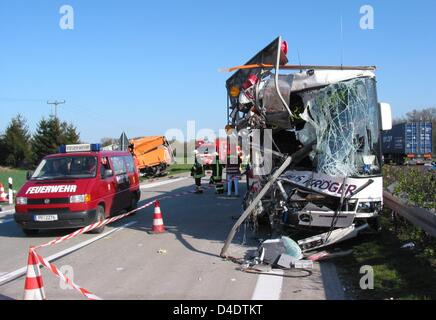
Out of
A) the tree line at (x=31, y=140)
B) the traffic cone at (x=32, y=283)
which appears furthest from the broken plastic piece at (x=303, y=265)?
the tree line at (x=31, y=140)

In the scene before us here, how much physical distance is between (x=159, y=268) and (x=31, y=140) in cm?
5690

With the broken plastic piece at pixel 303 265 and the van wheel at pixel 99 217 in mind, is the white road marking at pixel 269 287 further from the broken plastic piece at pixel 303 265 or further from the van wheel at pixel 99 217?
the van wheel at pixel 99 217

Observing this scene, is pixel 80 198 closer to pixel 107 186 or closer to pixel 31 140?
pixel 107 186

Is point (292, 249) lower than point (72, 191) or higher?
lower

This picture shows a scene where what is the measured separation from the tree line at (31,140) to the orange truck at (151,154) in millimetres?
24016

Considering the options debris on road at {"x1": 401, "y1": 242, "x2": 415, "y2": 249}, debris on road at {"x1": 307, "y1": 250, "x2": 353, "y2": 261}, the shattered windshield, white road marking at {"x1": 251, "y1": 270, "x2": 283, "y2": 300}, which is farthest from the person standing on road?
white road marking at {"x1": 251, "y1": 270, "x2": 283, "y2": 300}

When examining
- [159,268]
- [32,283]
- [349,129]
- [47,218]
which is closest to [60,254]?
[47,218]

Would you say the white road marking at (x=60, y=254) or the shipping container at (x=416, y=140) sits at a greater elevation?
the shipping container at (x=416, y=140)

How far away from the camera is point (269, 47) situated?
28.7 feet

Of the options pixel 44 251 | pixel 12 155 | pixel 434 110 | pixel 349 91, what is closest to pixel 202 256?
pixel 44 251

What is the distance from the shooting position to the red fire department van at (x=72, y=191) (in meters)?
10.3

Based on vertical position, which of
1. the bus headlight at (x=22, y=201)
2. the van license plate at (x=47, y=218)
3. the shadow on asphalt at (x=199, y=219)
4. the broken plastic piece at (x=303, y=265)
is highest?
the bus headlight at (x=22, y=201)

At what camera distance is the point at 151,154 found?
3488cm

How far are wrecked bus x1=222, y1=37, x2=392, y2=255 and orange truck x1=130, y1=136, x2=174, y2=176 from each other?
82.4 feet
